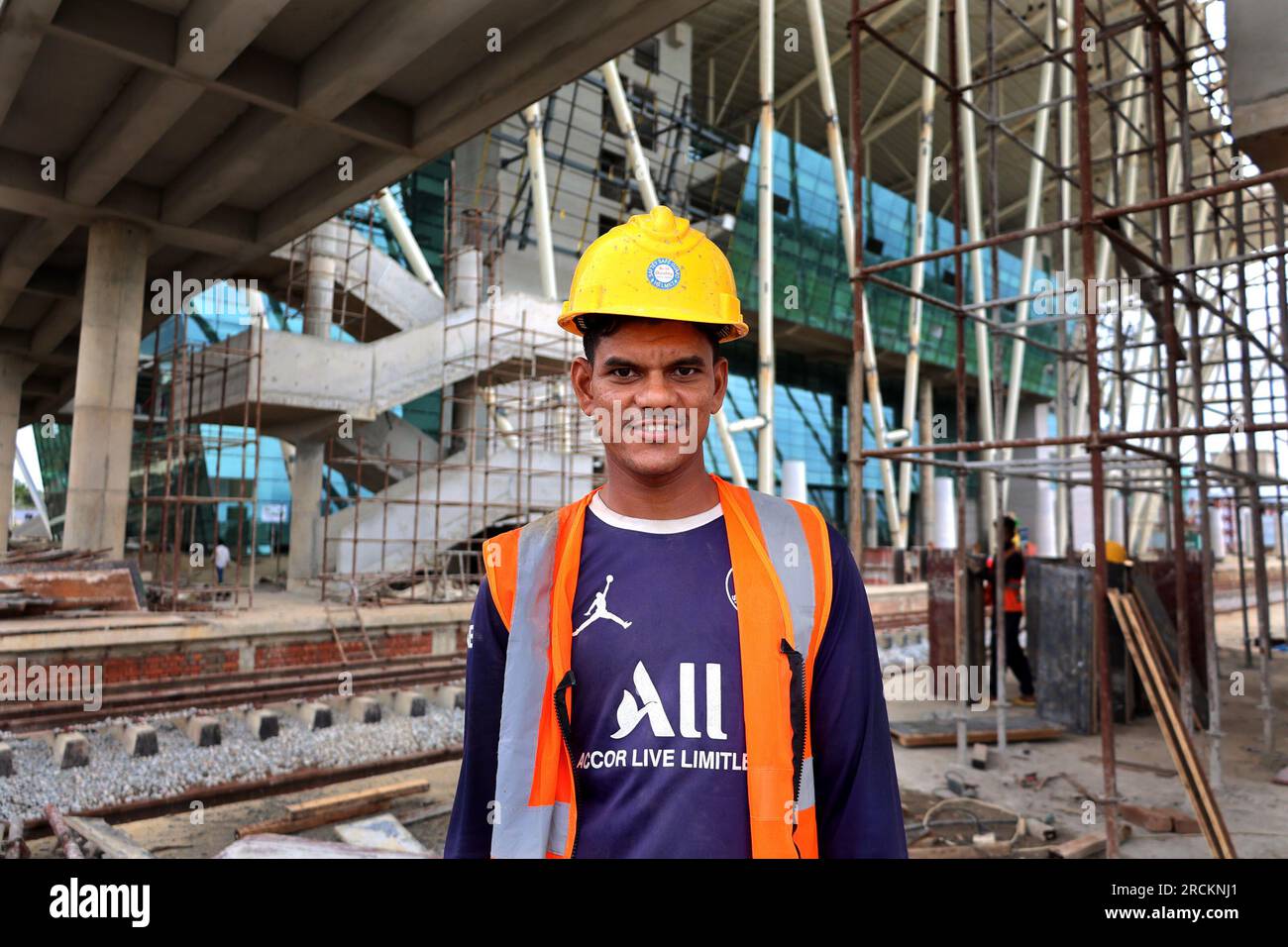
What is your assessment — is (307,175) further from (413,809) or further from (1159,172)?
(1159,172)

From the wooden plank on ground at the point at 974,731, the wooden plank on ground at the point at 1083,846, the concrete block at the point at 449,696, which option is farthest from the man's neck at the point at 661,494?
the concrete block at the point at 449,696

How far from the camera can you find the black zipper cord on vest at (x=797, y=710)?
163 cm

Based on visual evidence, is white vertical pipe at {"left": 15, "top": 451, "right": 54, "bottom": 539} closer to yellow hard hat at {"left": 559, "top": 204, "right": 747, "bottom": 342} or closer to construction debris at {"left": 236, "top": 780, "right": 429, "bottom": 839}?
construction debris at {"left": 236, "top": 780, "right": 429, "bottom": 839}

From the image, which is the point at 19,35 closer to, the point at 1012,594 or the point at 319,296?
the point at 319,296

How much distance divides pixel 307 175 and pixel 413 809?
10.8m

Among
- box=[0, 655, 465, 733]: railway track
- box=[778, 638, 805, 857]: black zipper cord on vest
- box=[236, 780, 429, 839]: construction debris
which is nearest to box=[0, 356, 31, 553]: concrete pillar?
box=[0, 655, 465, 733]: railway track

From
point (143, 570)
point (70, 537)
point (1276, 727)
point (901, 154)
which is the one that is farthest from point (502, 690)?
point (901, 154)

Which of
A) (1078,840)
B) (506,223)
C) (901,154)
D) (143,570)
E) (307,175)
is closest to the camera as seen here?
(1078,840)

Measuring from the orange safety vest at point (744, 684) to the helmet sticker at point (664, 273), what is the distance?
1.71ft

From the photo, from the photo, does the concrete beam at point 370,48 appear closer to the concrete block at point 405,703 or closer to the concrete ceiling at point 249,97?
the concrete ceiling at point 249,97

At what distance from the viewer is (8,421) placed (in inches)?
912

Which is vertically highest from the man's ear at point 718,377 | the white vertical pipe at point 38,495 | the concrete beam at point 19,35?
the concrete beam at point 19,35
